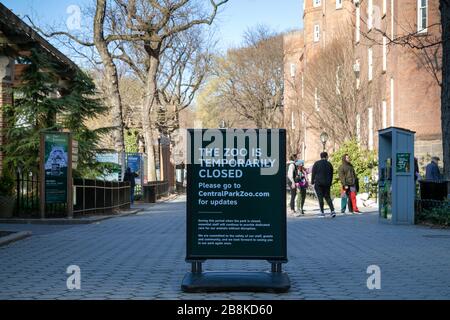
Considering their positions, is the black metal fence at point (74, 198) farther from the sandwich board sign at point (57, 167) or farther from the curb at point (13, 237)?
the curb at point (13, 237)

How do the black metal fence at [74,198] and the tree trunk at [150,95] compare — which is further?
the tree trunk at [150,95]

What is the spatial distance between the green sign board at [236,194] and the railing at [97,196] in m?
13.5

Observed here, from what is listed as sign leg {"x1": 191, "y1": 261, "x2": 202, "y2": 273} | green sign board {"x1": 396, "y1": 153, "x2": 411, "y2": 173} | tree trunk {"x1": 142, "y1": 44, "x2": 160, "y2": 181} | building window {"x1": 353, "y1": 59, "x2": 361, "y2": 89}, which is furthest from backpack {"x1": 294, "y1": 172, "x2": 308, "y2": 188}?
building window {"x1": 353, "y1": 59, "x2": 361, "y2": 89}

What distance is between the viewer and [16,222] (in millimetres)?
19312

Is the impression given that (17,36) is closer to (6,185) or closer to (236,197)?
(6,185)

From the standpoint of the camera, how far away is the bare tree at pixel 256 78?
6219 cm

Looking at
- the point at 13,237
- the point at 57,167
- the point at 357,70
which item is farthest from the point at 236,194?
the point at 357,70

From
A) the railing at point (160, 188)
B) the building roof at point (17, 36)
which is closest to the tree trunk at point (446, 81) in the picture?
the building roof at point (17, 36)

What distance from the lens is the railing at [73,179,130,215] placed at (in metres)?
21.5

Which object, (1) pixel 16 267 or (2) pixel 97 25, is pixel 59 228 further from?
(2) pixel 97 25

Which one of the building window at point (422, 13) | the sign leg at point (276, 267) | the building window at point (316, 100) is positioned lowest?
the sign leg at point (276, 267)

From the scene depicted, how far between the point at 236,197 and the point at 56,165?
42.7 ft

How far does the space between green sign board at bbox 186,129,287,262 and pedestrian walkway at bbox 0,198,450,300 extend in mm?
513
